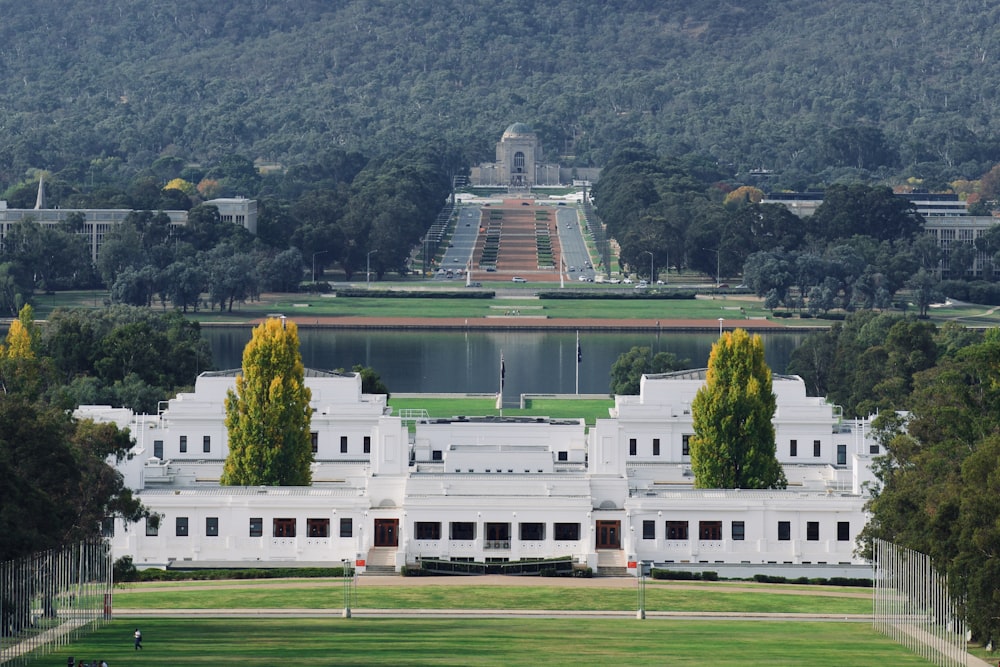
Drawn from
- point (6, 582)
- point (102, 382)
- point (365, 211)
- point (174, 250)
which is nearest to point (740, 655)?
point (6, 582)

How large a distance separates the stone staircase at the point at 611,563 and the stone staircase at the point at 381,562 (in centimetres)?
601

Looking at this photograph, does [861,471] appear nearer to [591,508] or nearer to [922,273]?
[591,508]

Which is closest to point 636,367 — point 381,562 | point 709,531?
point 709,531

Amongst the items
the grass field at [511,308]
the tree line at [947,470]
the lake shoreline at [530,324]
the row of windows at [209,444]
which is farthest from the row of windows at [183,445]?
the grass field at [511,308]

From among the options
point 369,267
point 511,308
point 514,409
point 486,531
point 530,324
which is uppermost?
point 369,267

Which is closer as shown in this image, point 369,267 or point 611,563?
point 611,563

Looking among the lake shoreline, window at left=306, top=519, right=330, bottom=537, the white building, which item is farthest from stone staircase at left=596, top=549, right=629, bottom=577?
the lake shoreline

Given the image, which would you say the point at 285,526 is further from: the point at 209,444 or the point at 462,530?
the point at 209,444

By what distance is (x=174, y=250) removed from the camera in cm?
18100

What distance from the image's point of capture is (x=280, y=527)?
74.6 m

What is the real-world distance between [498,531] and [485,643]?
16152mm

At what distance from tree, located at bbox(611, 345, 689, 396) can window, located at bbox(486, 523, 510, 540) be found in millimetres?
37638

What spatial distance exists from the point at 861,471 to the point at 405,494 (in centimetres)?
1536

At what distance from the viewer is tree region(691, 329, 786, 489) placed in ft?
260
